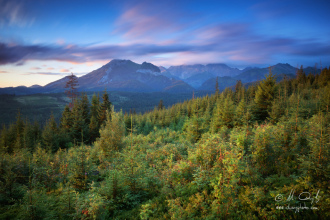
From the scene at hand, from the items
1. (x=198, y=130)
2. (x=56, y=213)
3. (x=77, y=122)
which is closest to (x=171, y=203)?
(x=56, y=213)

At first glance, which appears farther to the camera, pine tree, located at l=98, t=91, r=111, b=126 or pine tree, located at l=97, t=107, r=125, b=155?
pine tree, located at l=98, t=91, r=111, b=126

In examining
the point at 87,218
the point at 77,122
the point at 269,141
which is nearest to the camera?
the point at 87,218

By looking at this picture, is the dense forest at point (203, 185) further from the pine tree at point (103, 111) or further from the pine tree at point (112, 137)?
the pine tree at point (103, 111)

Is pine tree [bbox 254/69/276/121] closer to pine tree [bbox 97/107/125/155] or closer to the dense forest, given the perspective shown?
the dense forest

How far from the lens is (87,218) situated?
5.04 meters

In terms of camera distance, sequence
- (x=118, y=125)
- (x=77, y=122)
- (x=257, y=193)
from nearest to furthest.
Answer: (x=257, y=193) → (x=118, y=125) → (x=77, y=122)

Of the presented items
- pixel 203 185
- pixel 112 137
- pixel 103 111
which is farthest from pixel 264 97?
pixel 103 111

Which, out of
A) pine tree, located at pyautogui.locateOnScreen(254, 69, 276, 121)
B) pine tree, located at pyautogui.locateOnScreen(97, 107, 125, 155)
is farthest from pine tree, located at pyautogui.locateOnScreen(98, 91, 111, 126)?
pine tree, located at pyautogui.locateOnScreen(254, 69, 276, 121)

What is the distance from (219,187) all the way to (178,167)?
2957 millimetres

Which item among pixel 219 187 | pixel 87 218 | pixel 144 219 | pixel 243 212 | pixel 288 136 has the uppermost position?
pixel 288 136

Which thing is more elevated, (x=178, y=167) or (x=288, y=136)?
(x=288, y=136)

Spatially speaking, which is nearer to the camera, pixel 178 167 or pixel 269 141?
pixel 269 141

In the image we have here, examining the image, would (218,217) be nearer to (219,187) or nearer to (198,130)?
(219,187)

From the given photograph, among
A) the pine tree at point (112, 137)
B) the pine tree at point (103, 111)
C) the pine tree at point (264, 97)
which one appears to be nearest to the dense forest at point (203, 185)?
the pine tree at point (112, 137)
